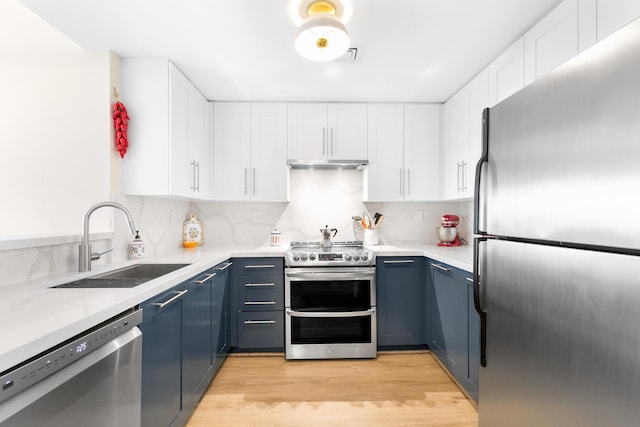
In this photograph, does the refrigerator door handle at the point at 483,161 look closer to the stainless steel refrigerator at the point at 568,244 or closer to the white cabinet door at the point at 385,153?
the stainless steel refrigerator at the point at 568,244

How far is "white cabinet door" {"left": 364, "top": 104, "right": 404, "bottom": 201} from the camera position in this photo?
3.14 meters

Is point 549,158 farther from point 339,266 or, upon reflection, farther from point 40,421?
point 339,266

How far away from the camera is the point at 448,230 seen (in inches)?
124

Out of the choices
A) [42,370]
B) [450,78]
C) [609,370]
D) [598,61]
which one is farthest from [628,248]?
[450,78]

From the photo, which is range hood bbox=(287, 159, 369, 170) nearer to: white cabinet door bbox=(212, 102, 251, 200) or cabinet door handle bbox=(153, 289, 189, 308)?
white cabinet door bbox=(212, 102, 251, 200)

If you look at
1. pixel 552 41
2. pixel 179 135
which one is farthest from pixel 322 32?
pixel 179 135

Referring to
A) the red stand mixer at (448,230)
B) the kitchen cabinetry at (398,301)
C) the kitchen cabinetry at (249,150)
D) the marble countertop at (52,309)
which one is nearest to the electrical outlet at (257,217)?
the kitchen cabinetry at (249,150)

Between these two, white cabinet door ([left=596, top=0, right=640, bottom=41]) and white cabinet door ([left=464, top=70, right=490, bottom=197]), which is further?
white cabinet door ([left=464, top=70, right=490, bottom=197])

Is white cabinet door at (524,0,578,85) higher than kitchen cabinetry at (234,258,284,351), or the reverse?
white cabinet door at (524,0,578,85)

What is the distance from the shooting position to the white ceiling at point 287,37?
171cm

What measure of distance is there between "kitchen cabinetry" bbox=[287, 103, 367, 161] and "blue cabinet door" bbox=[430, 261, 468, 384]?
4.42 feet

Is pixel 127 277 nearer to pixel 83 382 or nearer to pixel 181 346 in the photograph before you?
pixel 181 346

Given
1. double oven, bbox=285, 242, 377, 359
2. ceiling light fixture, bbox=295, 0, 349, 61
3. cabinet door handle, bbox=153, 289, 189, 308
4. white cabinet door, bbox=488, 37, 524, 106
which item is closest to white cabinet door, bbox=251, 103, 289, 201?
double oven, bbox=285, 242, 377, 359

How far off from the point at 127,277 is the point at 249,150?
5.23ft
